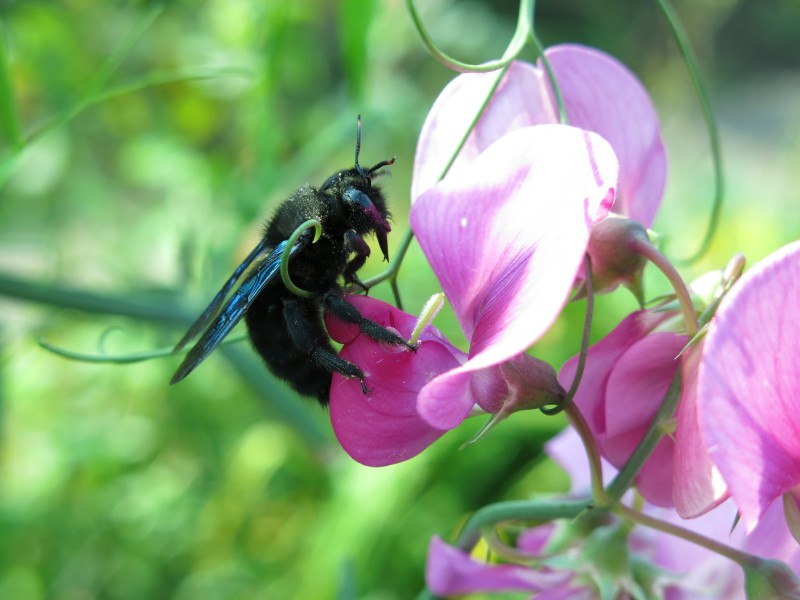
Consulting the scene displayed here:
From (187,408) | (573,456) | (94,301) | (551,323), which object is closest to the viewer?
(551,323)

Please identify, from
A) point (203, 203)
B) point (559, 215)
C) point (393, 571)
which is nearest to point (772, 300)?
point (559, 215)

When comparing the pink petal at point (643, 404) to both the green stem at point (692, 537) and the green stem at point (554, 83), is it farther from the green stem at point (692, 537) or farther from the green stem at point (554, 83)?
the green stem at point (554, 83)

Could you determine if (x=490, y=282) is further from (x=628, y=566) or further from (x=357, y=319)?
(x=628, y=566)

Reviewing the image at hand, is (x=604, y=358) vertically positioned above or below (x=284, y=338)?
above

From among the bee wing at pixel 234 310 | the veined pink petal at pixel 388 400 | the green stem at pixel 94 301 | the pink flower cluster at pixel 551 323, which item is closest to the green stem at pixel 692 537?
the pink flower cluster at pixel 551 323

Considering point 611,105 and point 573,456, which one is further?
point 573,456

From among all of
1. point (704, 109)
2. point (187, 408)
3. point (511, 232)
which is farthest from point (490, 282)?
point (187, 408)

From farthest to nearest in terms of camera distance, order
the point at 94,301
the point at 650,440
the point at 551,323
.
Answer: the point at 94,301 < the point at 650,440 < the point at 551,323


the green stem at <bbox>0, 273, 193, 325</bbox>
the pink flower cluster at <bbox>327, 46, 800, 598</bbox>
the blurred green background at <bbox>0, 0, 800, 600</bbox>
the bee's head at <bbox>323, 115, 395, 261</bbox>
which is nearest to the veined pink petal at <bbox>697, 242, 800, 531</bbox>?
the pink flower cluster at <bbox>327, 46, 800, 598</bbox>
